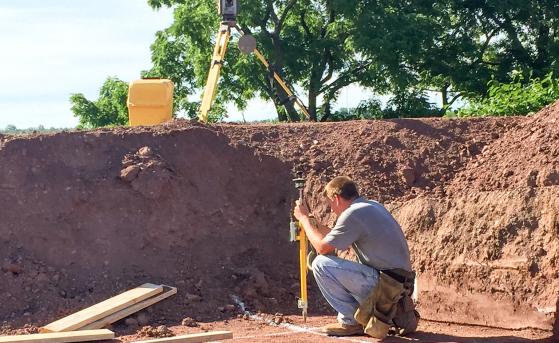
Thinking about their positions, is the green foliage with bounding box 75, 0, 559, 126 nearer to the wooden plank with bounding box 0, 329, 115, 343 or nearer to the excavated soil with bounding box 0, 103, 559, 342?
the excavated soil with bounding box 0, 103, 559, 342

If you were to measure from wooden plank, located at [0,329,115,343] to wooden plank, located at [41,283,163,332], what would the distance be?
0.34 metres

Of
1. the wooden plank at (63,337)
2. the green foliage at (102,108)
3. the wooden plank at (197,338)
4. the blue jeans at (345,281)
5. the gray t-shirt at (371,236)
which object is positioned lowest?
the wooden plank at (197,338)

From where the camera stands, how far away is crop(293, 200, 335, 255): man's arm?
707 centimetres

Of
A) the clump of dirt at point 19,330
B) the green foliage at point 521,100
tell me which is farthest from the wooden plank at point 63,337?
the green foliage at point 521,100

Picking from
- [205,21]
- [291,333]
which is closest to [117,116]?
[205,21]

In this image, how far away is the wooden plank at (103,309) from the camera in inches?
306

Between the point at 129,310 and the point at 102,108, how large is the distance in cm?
1685

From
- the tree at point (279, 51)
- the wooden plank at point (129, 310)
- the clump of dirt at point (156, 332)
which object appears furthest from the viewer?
the tree at point (279, 51)

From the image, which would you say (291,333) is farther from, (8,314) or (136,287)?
(8,314)

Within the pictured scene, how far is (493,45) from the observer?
70.2 feet

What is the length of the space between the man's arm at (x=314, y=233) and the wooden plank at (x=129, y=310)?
1949 mm

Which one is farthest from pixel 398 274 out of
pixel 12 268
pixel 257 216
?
pixel 12 268

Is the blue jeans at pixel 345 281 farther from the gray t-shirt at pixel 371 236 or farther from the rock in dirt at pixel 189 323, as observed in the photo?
the rock in dirt at pixel 189 323

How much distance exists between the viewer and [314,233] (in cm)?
721
